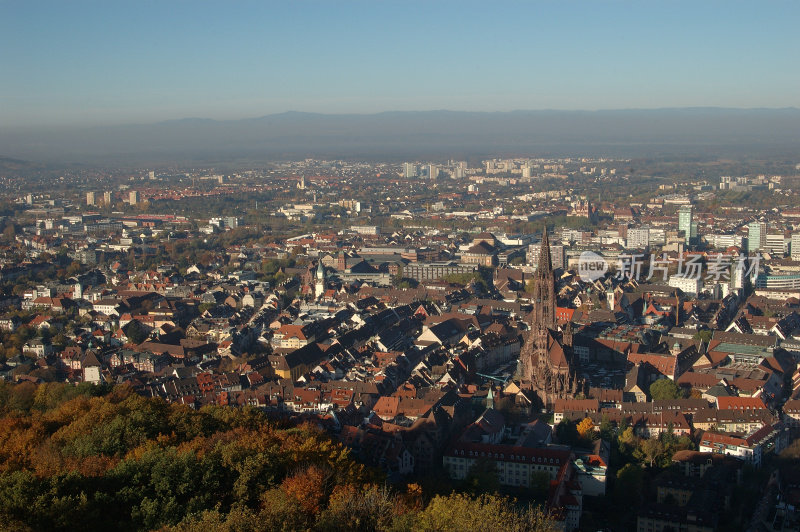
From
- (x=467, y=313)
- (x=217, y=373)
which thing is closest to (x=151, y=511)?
(x=217, y=373)

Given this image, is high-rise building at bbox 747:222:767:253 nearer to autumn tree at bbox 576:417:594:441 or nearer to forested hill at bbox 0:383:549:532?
autumn tree at bbox 576:417:594:441

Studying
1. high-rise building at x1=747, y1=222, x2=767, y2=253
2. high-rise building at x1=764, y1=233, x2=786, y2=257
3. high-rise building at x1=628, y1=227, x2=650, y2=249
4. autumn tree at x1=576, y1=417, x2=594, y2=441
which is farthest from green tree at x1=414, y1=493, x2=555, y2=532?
high-rise building at x1=628, y1=227, x2=650, y2=249

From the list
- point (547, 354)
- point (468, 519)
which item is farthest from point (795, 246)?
point (468, 519)

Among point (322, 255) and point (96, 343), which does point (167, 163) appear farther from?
point (96, 343)

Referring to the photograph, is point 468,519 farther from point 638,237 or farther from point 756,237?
point 638,237

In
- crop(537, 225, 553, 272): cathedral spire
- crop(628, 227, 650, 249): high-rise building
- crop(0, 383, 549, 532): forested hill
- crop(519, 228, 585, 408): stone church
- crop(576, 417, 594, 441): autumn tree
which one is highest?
crop(537, 225, 553, 272): cathedral spire

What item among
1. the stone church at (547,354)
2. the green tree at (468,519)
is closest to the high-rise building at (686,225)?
the stone church at (547,354)
